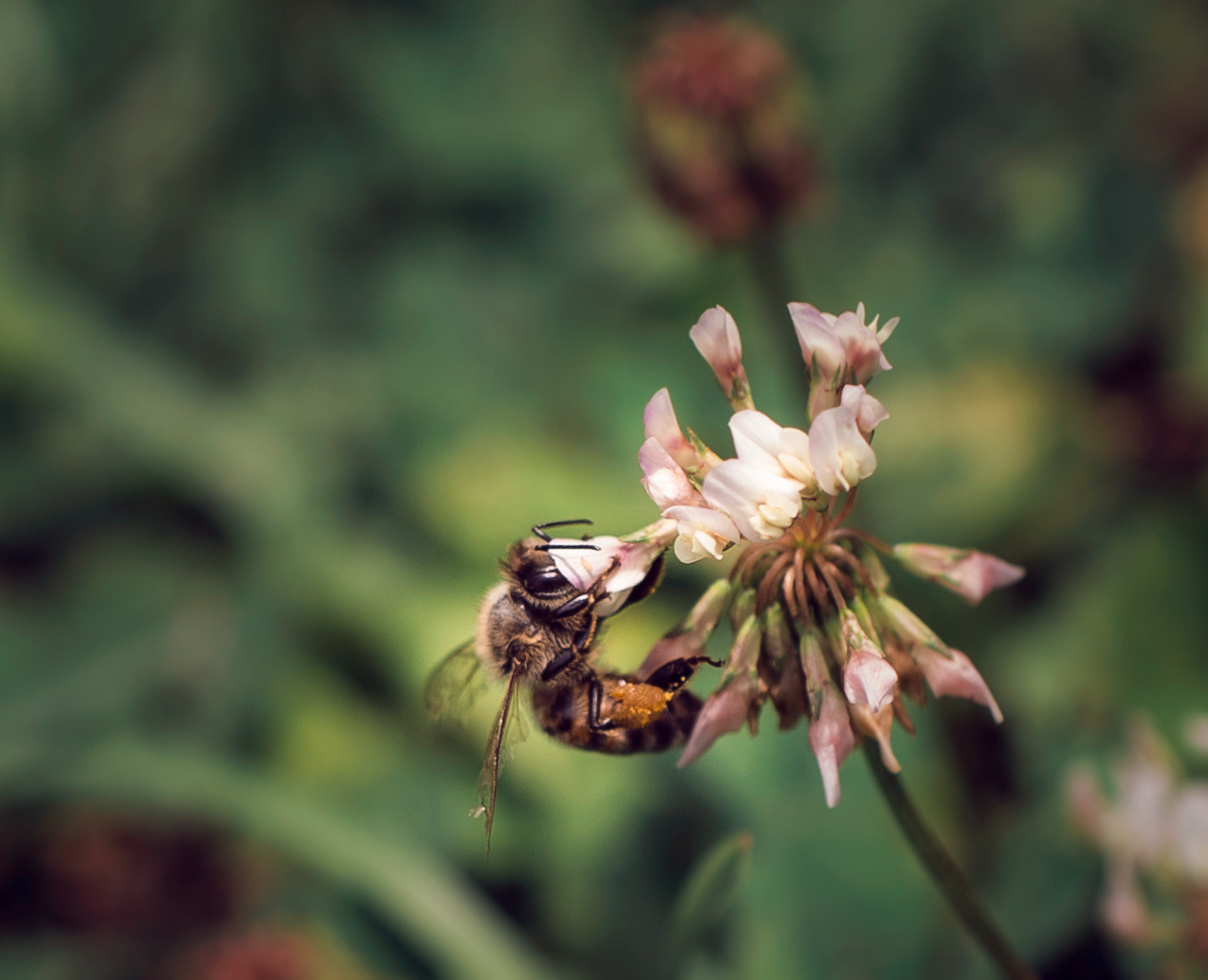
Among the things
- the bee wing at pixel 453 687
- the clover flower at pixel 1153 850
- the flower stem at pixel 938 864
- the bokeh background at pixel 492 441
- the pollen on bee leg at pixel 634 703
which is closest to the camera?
the flower stem at pixel 938 864

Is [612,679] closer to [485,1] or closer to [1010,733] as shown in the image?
[1010,733]

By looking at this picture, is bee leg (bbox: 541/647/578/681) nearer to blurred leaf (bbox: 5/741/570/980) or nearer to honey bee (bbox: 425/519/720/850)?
A: honey bee (bbox: 425/519/720/850)

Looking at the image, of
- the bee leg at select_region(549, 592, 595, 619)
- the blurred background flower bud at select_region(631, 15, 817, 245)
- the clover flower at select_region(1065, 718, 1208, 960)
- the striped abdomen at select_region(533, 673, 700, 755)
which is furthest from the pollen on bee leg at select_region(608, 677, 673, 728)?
the blurred background flower bud at select_region(631, 15, 817, 245)

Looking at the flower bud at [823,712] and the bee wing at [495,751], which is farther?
the bee wing at [495,751]

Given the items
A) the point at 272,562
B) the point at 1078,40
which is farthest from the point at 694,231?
the point at 1078,40

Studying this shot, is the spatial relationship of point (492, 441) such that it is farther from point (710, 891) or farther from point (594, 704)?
point (710, 891)

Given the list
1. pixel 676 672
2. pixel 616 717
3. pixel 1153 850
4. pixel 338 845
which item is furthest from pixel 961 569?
pixel 338 845

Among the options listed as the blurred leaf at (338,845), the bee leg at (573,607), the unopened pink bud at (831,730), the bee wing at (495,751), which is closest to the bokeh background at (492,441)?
the blurred leaf at (338,845)

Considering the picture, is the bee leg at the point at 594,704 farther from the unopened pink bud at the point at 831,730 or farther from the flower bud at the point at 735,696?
the unopened pink bud at the point at 831,730
